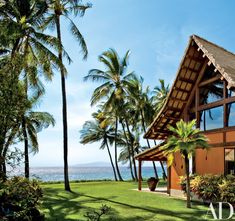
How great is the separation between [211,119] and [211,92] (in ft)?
4.04

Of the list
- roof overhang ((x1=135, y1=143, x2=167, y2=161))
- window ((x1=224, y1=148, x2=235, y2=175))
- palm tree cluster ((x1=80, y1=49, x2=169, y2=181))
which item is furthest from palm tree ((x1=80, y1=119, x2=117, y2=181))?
window ((x1=224, y1=148, x2=235, y2=175))

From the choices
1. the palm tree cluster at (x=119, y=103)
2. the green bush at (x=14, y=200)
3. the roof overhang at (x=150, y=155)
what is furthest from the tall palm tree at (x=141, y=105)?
the green bush at (x=14, y=200)

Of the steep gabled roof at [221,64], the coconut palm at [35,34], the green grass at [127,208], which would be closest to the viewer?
the green grass at [127,208]

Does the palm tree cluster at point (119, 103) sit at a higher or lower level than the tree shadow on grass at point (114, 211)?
higher

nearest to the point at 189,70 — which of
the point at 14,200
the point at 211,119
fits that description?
the point at 211,119

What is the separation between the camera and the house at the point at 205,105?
1380cm

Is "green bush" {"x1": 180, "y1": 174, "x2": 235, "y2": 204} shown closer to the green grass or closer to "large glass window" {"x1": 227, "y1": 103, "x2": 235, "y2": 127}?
the green grass

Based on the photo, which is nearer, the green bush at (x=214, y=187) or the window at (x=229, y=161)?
the green bush at (x=214, y=187)

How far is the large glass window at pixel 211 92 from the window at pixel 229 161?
7.72ft

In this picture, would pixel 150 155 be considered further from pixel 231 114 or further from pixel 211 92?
pixel 231 114

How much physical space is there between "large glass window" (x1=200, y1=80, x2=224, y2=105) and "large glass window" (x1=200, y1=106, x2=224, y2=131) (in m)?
0.46

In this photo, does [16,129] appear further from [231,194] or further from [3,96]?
[231,194]

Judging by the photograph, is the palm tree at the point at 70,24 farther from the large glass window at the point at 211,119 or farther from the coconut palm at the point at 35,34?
the large glass window at the point at 211,119

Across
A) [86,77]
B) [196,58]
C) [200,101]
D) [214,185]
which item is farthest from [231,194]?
[86,77]
